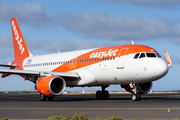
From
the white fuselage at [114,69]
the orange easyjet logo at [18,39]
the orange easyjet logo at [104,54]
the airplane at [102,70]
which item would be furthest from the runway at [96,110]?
the orange easyjet logo at [18,39]

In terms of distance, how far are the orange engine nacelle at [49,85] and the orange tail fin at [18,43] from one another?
12.7 meters

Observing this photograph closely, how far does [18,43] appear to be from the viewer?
123 feet

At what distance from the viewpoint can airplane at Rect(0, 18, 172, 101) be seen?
21.9 meters

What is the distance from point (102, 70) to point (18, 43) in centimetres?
1714

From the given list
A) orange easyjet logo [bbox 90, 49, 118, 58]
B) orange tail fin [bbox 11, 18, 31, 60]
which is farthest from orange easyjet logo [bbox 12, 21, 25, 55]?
orange easyjet logo [bbox 90, 49, 118, 58]

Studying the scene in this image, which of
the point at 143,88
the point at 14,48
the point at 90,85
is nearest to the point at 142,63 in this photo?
the point at 143,88

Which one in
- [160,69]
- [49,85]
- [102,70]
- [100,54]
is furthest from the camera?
[100,54]

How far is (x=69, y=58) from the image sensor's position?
28547 mm

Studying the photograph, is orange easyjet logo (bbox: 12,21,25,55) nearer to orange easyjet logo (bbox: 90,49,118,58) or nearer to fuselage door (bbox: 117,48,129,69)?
orange easyjet logo (bbox: 90,49,118,58)

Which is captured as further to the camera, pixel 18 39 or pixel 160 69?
pixel 18 39

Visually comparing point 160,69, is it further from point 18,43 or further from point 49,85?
point 18,43

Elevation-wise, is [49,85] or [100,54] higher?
[100,54]

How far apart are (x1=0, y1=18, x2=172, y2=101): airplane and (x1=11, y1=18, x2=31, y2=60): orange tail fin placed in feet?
21.5

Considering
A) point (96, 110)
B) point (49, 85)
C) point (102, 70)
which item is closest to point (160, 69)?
point (102, 70)
